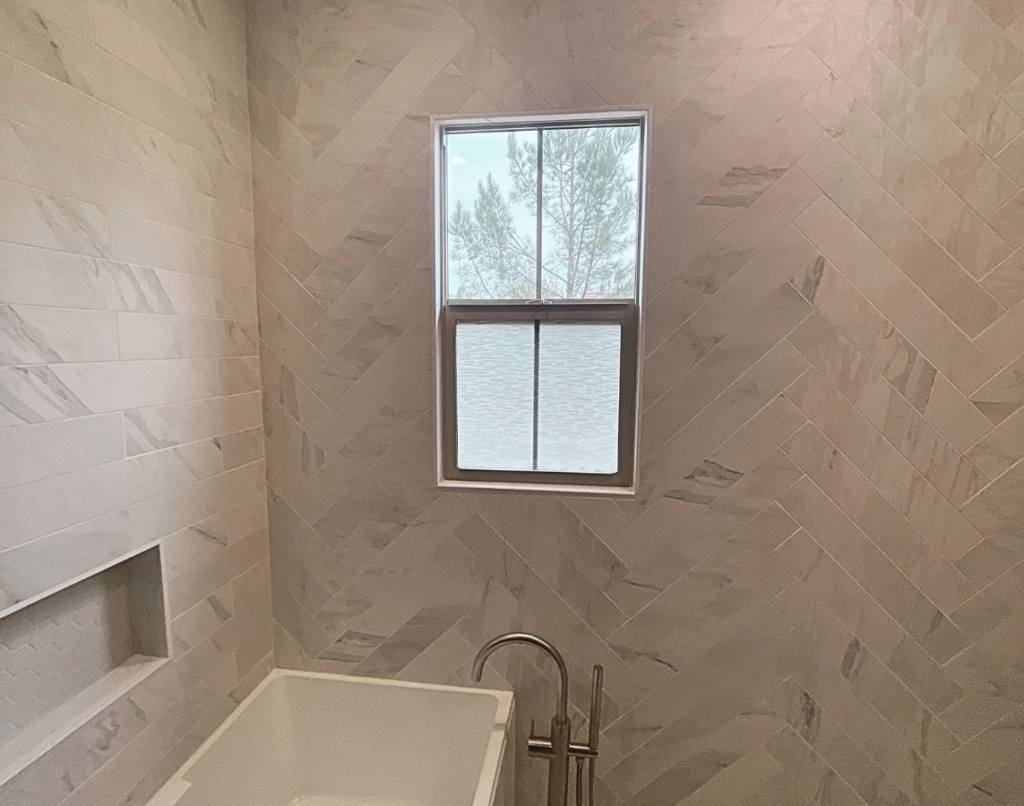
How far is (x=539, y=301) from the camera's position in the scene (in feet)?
5.93

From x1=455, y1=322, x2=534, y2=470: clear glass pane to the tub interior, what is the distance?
744 mm

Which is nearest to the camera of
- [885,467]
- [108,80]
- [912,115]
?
[108,80]

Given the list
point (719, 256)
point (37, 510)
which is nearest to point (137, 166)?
point (37, 510)

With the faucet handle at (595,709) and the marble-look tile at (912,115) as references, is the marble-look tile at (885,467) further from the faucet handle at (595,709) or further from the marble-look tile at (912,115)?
the faucet handle at (595,709)

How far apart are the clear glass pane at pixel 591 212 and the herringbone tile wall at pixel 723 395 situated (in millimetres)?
132

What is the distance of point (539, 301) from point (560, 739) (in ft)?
4.15

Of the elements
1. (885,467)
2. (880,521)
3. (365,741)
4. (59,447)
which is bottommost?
(365,741)

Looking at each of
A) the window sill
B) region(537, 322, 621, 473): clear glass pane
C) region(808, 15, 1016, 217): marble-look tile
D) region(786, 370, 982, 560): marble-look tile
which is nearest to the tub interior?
the window sill

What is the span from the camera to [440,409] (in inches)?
72.6

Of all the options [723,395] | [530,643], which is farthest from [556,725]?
[723,395]

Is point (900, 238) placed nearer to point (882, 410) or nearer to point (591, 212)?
point (882, 410)

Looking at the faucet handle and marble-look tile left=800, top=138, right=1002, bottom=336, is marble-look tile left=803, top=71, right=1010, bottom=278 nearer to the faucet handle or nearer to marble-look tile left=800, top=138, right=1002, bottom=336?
marble-look tile left=800, top=138, right=1002, bottom=336

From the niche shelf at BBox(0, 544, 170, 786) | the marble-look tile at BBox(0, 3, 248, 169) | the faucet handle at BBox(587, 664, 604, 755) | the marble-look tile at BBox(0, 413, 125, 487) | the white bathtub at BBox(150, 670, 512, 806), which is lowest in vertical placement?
the white bathtub at BBox(150, 670, 512, 806)

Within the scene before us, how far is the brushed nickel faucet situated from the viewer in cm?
165
